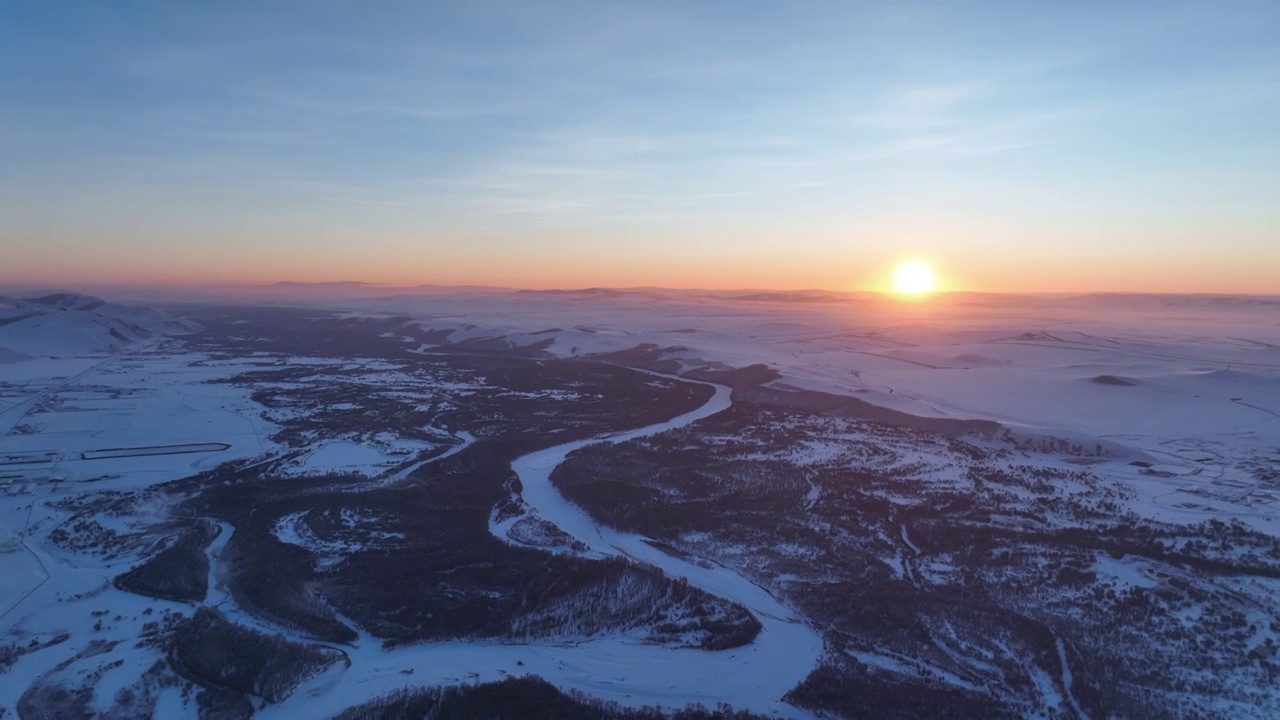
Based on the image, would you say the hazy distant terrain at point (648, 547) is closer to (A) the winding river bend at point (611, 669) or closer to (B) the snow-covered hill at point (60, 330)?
(A) the winding river bend at point (611, 669)

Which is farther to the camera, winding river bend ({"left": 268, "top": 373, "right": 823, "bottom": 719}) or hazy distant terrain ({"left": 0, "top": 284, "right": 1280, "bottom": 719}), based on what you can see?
hazy distant terrain ({"left": 0, "top": 284, "right": 1280, "bottom": 719})

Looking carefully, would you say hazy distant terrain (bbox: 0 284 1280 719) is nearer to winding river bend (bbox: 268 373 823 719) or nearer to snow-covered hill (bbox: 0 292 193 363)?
winding river bend (bbox: 268 373 823 719)

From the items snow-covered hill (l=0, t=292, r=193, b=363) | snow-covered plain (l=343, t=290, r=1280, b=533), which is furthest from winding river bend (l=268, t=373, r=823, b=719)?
snow-covered hill (l=0, t=292, r=193, b=363)

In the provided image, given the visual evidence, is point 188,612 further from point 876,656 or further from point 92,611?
point 876,656

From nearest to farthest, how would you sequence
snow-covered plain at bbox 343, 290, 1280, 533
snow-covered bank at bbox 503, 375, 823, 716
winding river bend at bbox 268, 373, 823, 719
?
winding river bend at bbox 268, 373, 823, 719
snow-covered bank at bbox 503, 375, 823, 716
snow-covered plain at bbox 343, 290, 1280, 533

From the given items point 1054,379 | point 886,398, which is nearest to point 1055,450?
point 886,398

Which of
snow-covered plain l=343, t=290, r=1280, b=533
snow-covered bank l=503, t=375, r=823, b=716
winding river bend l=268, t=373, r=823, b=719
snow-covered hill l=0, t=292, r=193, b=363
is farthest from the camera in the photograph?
snow-covered hill l=0, t=292, r=193, b=363

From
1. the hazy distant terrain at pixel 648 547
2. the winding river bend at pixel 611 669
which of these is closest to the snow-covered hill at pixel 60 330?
the hazy distant terrain at pixel 648 547
